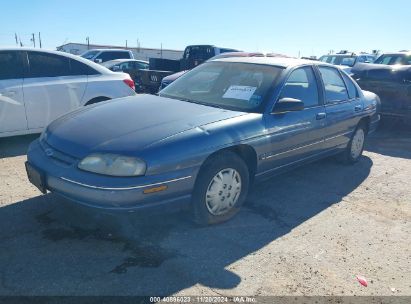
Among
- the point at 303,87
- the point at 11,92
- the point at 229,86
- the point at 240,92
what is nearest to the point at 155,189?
the point at 240,92

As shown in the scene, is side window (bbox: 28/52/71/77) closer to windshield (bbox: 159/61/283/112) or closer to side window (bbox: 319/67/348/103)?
windshield (bbox: 159/61/283/112)

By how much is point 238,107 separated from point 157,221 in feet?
4.54

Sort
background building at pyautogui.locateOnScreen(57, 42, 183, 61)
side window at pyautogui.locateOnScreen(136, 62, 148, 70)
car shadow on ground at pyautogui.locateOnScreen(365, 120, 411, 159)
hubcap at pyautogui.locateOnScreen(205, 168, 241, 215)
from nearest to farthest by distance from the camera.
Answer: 1. hubcap at pyautogui.locateOnScreen(205, 168, 241, 215)
2. car shadow on ground at pyautogui.locateOnScreen(365, 120, 411, 159)
3. side window at pyautogui.locateOnScreen(136, 62, 148, 70)
4. background building at pyautogui.locateOnScreen(57, 42, 183, 61)

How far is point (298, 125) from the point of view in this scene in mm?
4207

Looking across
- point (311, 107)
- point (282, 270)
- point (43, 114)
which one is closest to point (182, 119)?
point (282, 270)

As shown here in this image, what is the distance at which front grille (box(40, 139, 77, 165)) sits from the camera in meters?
3.08

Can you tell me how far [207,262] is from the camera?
118 inches

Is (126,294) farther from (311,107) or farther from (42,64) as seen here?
(42,64)

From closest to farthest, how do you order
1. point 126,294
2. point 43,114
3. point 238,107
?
point 126,294 < point 238,107 < point 43,114

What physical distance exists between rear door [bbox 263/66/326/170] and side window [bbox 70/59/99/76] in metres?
3.48

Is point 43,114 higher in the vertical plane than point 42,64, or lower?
lower

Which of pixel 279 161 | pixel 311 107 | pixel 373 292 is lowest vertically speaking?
pixel 373 292

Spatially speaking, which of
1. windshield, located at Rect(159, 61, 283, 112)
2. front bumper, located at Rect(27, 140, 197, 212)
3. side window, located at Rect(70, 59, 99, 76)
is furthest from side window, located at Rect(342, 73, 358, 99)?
side window, located at Rect(70, 59, 99, 76)

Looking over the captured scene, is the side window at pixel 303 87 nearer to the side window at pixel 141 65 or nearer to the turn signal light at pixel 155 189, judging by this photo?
the turn signal light at pixel 155 189
